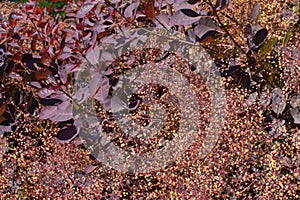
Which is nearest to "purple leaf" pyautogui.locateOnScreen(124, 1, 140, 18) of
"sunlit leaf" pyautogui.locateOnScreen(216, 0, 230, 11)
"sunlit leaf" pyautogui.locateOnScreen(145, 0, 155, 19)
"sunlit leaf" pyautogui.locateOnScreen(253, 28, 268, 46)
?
"sunlit leaf" pyautogui.locateOnScreen(145, 0, 155, 19)

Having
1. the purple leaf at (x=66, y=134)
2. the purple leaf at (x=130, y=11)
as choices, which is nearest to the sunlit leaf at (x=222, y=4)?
the purple leaf at (x=130, y=11)

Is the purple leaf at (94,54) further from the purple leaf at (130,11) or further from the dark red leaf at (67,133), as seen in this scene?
the dark red leaf at (67,133)

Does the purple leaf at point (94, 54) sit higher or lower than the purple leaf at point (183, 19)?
lower

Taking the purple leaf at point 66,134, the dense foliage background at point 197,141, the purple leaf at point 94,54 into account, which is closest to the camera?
the dense foliage background at point 197,141

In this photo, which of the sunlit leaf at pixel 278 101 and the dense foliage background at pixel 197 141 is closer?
the dense foliage background at pixel 197 141

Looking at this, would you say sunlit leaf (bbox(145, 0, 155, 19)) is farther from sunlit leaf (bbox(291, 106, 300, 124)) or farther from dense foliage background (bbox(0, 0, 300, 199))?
sunlit leaf (bbox(291, 106, 300, 124))

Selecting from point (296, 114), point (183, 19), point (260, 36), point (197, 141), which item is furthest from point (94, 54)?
point (296, 114)

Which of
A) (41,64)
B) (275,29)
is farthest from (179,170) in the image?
(275,29)

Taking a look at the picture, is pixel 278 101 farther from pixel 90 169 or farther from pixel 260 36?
pixel 90 169

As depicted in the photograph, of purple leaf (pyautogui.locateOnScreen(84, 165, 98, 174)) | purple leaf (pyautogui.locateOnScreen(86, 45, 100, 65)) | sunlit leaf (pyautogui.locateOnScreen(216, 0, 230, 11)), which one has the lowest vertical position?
purple leaf (pyautogui.locateOnScreen(84, 165, 98, 174))
